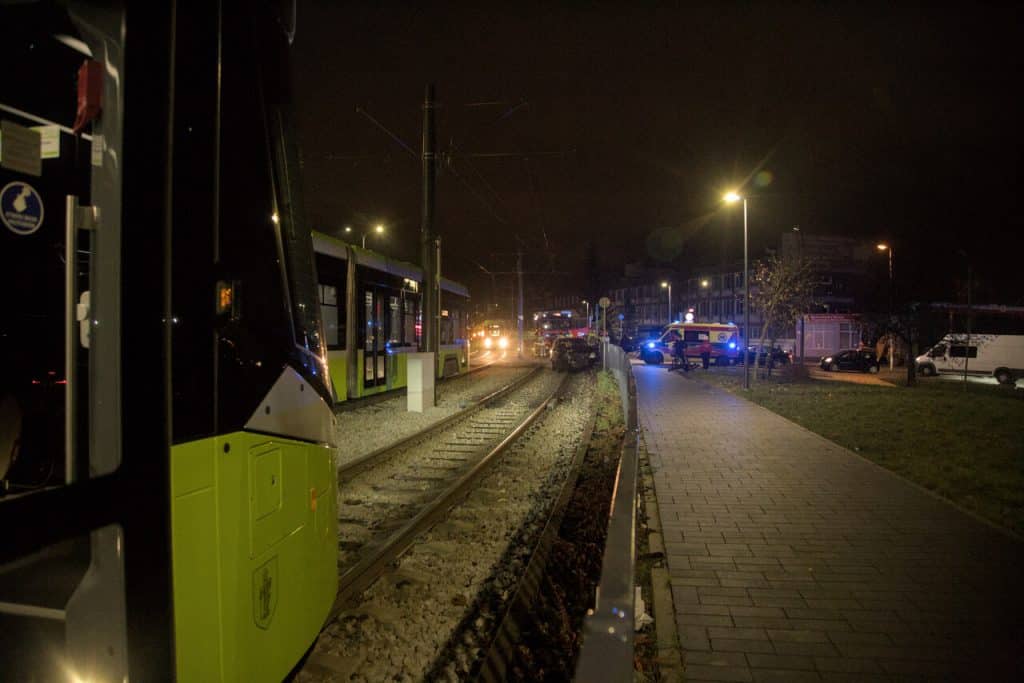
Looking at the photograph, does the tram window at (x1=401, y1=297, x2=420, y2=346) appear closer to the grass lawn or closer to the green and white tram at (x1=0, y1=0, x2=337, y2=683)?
the grass lawn

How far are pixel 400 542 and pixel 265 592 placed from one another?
3202 millimetres

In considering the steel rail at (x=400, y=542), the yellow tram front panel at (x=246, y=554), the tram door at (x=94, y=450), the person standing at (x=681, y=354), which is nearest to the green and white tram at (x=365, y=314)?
the steel rail at (x=400, y=542)

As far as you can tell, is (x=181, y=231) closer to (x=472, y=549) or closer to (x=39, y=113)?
(x=39, y=113)

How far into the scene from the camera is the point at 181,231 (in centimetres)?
201

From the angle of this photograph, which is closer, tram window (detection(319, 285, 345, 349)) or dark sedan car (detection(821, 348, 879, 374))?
tram window (detection(319, 285, 345, 349))

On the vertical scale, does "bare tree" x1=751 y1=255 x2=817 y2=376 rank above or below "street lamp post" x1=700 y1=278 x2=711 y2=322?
below

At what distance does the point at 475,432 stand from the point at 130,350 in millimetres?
10172

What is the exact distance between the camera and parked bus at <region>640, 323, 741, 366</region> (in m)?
36.4

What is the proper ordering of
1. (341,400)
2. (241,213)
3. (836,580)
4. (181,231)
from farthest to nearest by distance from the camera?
(341,400)
(836,580)
(241,213)
(181,231)

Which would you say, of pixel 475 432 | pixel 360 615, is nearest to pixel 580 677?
pixel 360 615

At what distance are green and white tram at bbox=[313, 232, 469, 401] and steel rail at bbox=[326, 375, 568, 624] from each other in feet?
12.8

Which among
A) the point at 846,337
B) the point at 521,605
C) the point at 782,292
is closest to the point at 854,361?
the point at 782,292

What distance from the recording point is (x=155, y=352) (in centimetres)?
185

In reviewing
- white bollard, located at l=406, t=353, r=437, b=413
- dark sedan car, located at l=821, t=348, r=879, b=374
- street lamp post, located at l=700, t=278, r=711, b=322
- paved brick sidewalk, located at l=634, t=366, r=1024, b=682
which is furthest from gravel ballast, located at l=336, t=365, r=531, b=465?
street lamp post, located at l=700, t=278, r=711, b=322
